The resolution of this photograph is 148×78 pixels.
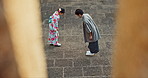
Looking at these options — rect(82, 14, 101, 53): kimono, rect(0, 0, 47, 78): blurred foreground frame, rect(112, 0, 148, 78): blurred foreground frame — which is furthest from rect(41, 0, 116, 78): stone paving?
rect(112, 0, 148, 78): blurred foreground frame

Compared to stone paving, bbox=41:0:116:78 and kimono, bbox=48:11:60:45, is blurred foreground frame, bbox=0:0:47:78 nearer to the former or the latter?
stone paving, bbox=41:0:116:78

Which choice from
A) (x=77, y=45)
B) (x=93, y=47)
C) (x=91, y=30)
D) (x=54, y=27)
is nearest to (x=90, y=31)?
(x=91, y=30)

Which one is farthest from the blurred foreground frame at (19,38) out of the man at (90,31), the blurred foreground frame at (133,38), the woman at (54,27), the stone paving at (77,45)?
the woman at (54,27)

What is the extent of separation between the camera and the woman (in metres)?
6.37

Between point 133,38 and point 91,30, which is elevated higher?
point 91,30

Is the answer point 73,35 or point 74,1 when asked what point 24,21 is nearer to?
point 73,35

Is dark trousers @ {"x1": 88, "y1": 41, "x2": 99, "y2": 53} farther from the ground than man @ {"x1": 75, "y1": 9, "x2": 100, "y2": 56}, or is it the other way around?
man @ {"x1": 75, "y1": 9, "x2": 100, "y2": 56}

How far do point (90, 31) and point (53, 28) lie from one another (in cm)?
117

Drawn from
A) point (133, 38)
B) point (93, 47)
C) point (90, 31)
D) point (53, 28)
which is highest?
point (53, 28)

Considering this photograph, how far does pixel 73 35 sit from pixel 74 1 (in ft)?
7.39

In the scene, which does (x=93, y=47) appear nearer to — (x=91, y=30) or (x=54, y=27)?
(x=91, y=30)

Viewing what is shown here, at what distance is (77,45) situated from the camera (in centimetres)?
712

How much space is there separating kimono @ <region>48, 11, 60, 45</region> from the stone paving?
22 centimetres

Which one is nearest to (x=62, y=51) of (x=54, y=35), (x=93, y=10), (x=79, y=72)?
(x=54, y=35)
